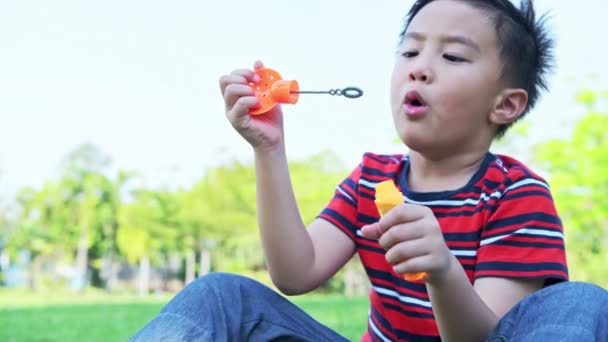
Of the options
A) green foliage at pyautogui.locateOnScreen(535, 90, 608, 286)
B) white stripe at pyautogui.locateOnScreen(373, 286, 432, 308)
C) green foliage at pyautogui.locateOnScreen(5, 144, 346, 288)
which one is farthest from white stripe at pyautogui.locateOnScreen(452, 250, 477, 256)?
green foliage at pyautogui.locateOnScreen(5, 144, 346, 288)

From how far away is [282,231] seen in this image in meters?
1.45

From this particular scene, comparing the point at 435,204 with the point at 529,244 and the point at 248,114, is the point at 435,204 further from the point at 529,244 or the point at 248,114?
the point at 248,114

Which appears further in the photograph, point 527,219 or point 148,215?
point 148,215

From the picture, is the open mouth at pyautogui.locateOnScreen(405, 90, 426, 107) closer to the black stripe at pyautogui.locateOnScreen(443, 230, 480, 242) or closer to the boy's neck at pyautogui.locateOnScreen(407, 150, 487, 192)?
the boy's neck at pyautogui.locateOnScreen(407, 150, 487, 192)

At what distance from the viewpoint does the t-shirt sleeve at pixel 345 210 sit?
5.27 ft

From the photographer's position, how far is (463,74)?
4.66 feet

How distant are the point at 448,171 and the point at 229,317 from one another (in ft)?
1.74

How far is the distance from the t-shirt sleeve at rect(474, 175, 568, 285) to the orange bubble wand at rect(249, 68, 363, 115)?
0.34 metres

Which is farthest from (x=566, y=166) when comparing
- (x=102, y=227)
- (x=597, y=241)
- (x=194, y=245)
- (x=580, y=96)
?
(x=102, y=227)

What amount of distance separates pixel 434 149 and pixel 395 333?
365 mm

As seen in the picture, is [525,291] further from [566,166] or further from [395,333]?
Answer: [566,166]

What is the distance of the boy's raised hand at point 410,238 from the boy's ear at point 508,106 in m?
0.56

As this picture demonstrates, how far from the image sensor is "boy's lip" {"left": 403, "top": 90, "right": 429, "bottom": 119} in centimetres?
141

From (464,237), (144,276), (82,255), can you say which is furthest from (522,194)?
(144,276)
